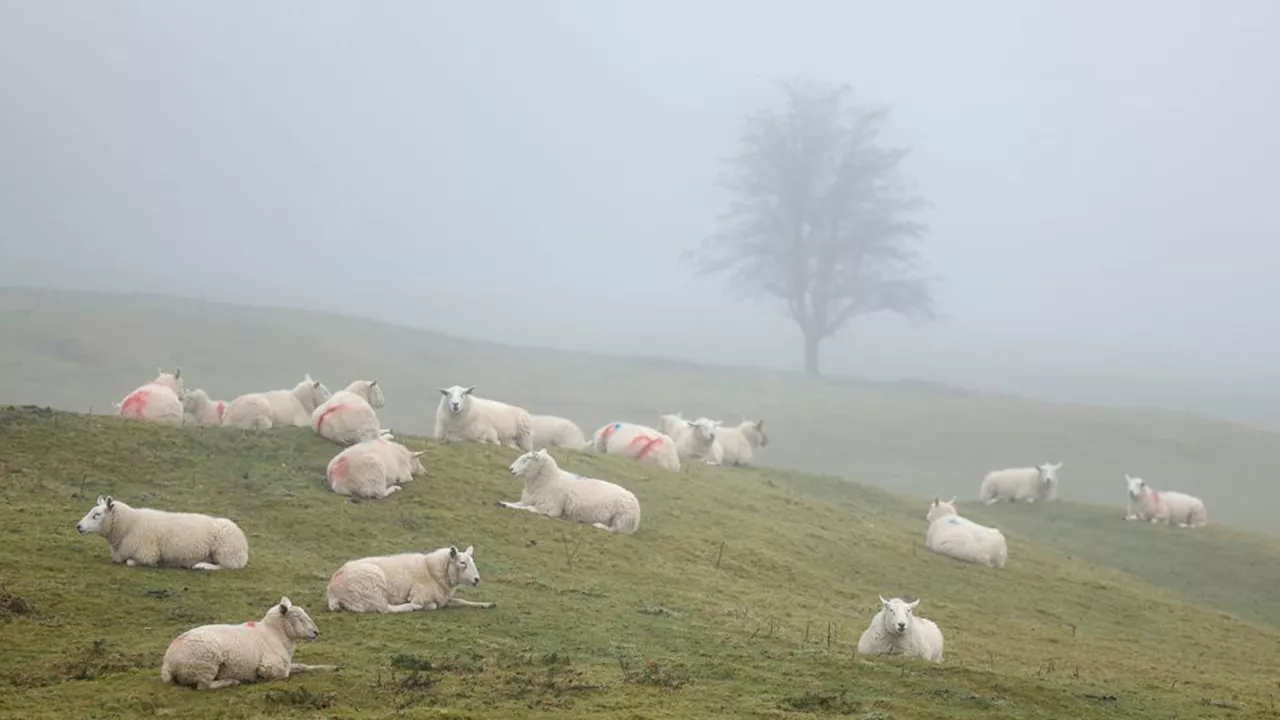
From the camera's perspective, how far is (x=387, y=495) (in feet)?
53.3

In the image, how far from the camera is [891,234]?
71500 mm

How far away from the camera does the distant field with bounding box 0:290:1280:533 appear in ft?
134

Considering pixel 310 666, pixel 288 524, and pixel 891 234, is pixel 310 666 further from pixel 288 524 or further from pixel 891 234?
pixel 891 234

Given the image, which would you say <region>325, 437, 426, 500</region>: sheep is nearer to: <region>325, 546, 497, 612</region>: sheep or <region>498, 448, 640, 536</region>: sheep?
<region>498, 448, 640, 536</region>: sheep

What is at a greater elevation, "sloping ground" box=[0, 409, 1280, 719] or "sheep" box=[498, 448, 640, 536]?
"sheep" box=[498, 448, 640, 536]

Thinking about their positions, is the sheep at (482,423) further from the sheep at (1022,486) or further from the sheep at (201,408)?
the sheep at (1022,486)

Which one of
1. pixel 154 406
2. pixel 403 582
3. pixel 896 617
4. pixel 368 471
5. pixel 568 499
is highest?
pixel 154 406

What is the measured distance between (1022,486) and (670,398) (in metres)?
25.0

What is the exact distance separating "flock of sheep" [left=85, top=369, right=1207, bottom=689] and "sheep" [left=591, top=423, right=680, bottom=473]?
0.09 feet

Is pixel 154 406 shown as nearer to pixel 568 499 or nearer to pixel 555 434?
pixel 568 499

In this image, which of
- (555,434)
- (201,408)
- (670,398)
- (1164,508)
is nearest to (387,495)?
(201,408)

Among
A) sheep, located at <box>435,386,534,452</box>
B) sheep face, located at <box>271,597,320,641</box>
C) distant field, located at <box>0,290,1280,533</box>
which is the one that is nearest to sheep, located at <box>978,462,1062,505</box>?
distant field, located at <box>0,290,1280,533</box>

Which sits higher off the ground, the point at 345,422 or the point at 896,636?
the point at 345,422

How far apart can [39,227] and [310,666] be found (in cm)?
13241
